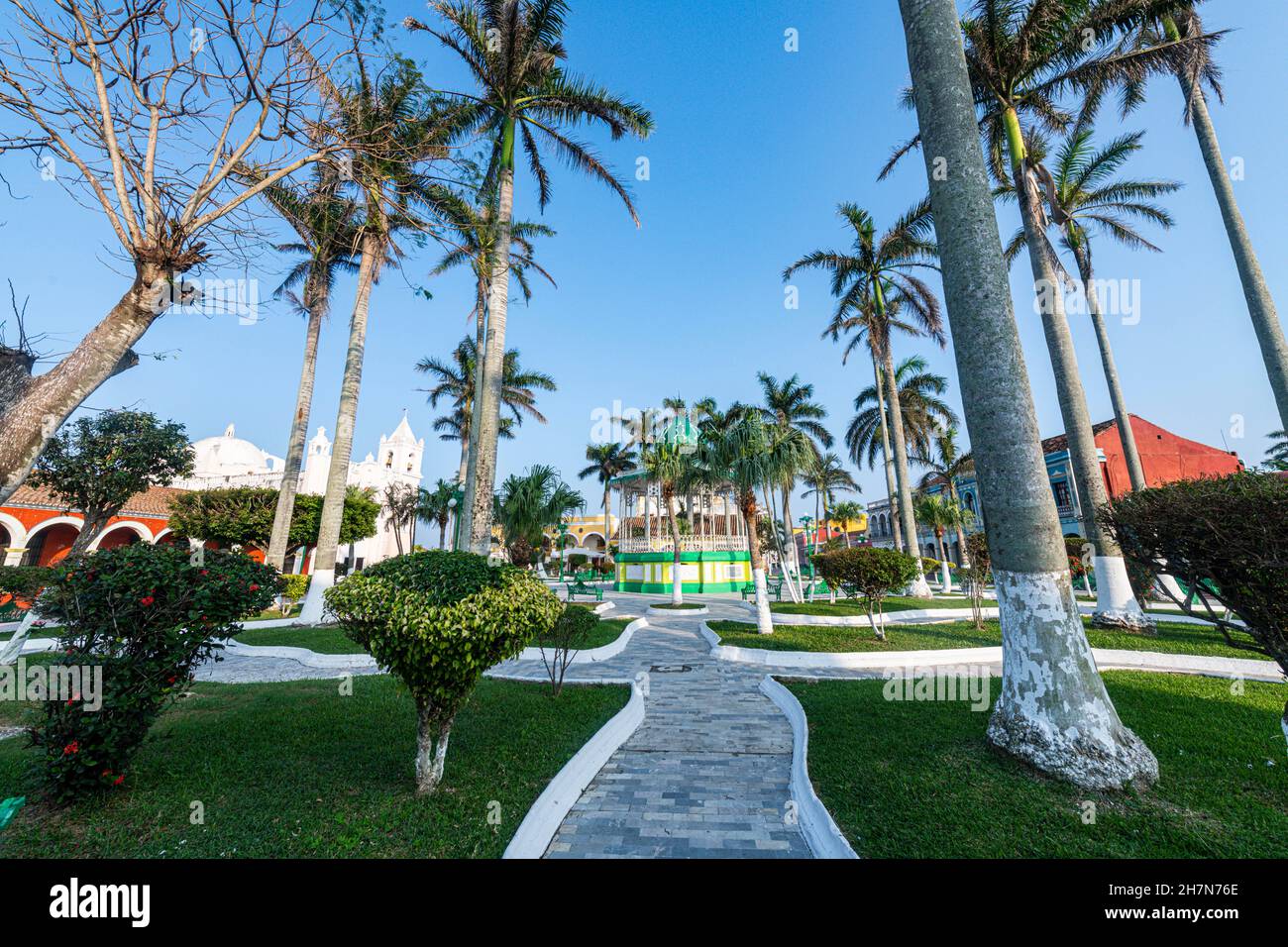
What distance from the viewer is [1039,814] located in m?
3.65

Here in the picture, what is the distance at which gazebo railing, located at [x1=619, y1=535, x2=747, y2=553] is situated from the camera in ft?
100

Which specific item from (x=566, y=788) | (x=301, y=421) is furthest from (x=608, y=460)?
(x=566, y=788)

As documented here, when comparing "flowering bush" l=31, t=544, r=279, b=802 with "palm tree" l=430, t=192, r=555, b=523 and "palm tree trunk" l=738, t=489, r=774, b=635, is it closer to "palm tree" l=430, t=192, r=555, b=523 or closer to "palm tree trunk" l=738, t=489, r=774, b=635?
"palm tree" l=430, t=192, r=555, b=523

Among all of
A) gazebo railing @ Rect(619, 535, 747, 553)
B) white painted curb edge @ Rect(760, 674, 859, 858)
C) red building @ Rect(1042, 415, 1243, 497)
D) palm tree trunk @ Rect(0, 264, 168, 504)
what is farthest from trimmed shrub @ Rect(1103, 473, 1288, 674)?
red building @ Rect(1042, 415, 1243, 497)

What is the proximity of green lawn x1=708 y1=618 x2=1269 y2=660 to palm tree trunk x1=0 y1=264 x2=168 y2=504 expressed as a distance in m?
11.8

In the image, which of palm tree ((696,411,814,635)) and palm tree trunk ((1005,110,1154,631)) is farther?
palm tree ((696,411,814,635))

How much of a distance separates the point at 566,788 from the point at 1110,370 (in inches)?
979

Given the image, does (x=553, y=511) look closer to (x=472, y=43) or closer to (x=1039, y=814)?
(x=472, y=43)

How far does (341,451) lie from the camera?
653 inches

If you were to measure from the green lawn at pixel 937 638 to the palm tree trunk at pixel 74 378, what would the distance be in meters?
11.8

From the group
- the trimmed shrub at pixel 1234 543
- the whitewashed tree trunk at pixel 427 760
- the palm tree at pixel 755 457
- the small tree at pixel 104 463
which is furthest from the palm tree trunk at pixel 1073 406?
the small tree at pixel 104 463

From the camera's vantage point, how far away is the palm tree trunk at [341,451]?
16375mm

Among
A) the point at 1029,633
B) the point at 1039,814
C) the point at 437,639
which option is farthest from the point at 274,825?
the point at 1029,633

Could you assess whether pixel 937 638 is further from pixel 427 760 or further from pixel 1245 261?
pixel 427 760
